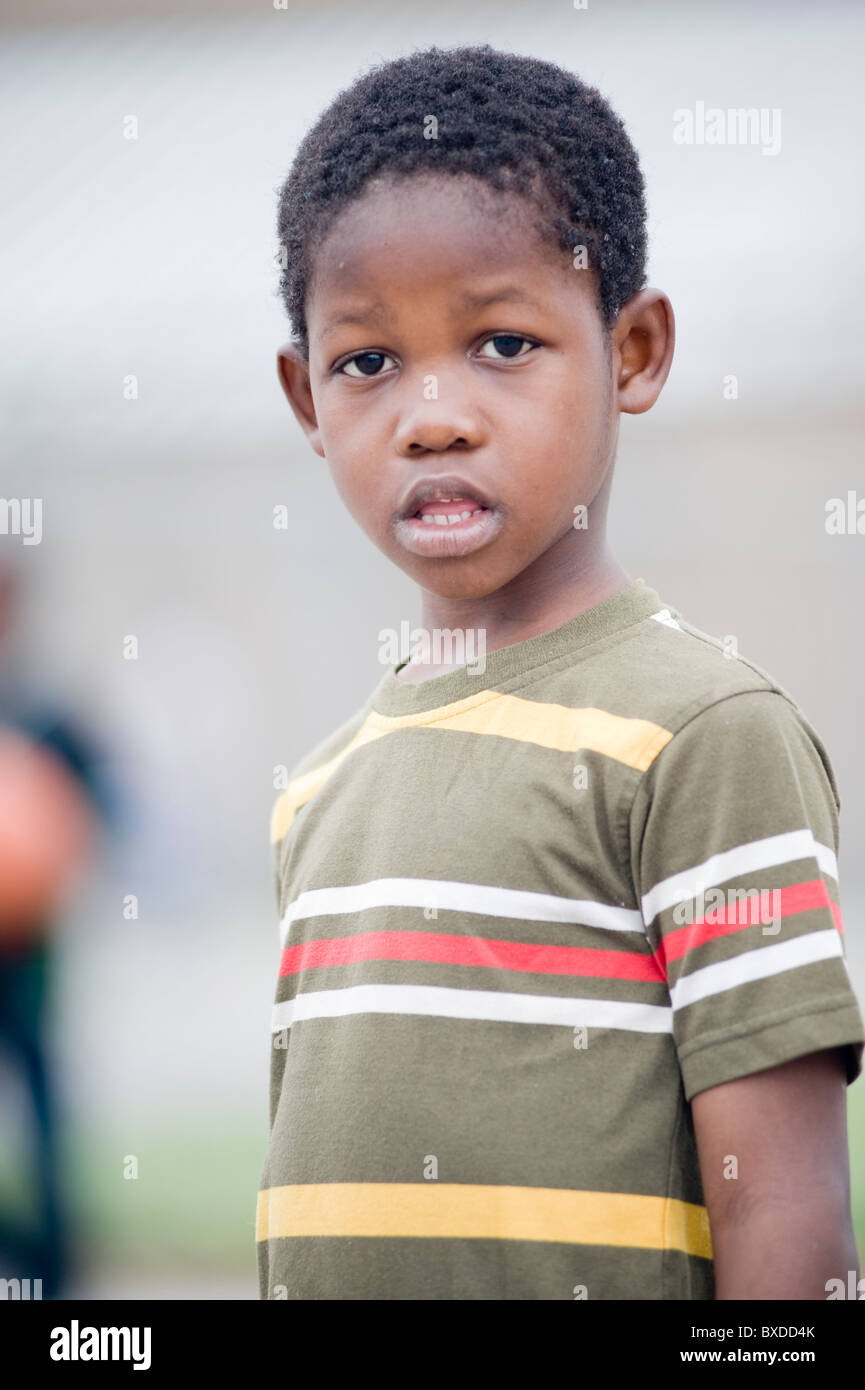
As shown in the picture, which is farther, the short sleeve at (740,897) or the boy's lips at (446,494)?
the boy's lips at (446,494)

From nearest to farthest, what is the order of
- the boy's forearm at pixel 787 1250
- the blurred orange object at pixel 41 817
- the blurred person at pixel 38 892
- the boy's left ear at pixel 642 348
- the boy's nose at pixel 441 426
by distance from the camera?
the boy's forearm at pixel 787 1250
the boy's nose at pixel 441 426
the boy's left ear at pixel 642 348
the blurred person at pixel 38 892
the blurred orange object at pixel 41 817

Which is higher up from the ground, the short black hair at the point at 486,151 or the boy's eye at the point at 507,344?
the short black hair at the point at 486,151

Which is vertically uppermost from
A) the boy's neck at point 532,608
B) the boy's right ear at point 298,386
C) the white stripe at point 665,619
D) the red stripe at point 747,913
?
the boy's right ear at point 298,386

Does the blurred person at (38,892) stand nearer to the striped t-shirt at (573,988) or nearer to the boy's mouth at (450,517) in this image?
the striped t-shirt at (573,988)

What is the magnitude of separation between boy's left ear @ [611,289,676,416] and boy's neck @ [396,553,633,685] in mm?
122

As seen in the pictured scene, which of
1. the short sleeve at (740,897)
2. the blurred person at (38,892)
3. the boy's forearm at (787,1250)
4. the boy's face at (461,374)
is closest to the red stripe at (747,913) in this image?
the short sleeve at (740,897)

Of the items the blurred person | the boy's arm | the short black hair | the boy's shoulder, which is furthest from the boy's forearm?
the blurred person

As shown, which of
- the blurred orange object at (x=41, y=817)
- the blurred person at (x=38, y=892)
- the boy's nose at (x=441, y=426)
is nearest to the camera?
the boy's nose at (x=441, y=426)

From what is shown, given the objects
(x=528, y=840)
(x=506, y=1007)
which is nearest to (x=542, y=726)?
(x=528, y=840)

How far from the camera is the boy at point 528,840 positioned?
789 mm

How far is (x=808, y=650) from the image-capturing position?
4.90 m

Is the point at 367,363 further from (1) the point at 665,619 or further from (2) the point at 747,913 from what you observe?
(2) the point at 747,913

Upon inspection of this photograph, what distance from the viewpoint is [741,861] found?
2.60ft
